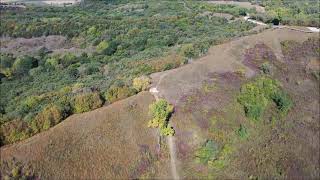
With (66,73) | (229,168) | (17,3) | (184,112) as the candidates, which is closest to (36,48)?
(66,73)

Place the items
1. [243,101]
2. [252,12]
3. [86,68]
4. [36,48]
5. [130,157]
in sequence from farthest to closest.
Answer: [252,12], [36,48], [86,68], [243,101], [130,157]

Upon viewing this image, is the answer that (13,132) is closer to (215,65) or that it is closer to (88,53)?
(215,65)


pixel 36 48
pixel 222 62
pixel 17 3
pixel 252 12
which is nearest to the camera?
pixel 222 62

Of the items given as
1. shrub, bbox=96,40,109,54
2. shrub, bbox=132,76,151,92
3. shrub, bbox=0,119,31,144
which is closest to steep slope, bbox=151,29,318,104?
shrub, bbox=132,76,151,92

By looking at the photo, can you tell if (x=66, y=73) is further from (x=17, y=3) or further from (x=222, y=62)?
(x=17, y=3)

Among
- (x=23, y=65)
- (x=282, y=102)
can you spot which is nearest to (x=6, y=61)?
(x=23, y=65)

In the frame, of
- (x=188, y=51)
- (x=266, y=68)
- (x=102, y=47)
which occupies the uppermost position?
(x=188, y=51)
